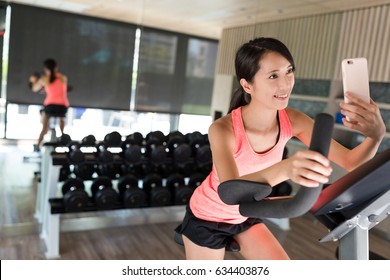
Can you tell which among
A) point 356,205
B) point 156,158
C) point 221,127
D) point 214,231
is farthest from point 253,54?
point 156,158

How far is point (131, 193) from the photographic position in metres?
2.27

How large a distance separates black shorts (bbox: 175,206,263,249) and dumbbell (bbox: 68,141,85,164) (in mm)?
1336

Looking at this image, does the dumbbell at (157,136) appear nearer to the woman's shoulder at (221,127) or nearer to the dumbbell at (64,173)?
the dumbbell at (64,173)

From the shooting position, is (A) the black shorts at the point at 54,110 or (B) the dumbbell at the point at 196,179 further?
(B) the dumbbell at the point at 196,179

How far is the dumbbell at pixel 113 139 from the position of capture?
6.17ft

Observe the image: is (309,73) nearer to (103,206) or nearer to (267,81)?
(267,81)

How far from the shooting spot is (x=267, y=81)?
2.18 ft

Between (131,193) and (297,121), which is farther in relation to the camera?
(131,193)

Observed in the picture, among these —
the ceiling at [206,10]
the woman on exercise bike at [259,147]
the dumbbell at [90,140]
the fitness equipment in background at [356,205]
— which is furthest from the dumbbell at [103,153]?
the fitness equipment in background at [356,205]

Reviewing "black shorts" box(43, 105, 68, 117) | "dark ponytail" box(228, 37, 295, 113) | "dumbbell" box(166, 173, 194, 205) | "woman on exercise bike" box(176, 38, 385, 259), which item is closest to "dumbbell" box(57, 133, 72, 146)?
"black shorts" box(43, 105, 68, 117)

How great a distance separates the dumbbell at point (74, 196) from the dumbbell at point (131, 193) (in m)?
0.23

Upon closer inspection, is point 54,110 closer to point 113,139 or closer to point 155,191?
point 113,139

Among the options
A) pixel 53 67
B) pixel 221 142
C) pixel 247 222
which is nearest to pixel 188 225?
pixel 247 222

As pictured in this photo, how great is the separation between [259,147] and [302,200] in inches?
13.7
